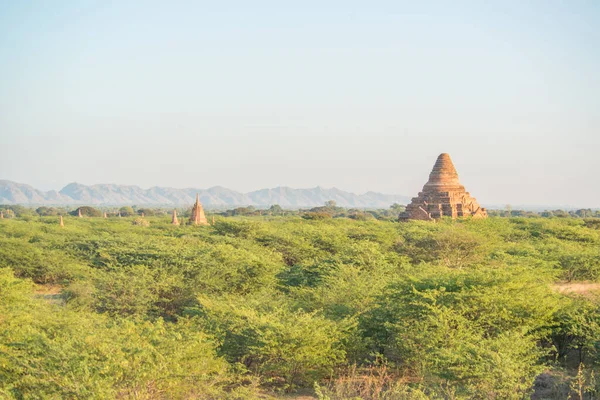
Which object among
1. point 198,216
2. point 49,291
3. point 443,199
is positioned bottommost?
point 49,291

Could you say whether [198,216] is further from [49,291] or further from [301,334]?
[301,334]

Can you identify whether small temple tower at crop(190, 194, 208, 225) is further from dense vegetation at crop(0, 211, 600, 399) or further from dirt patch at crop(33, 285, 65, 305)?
dense vegetation at crop(0, 211, 600, 399)

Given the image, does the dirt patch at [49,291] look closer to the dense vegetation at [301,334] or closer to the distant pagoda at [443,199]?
the dense vegetation at [301,334]

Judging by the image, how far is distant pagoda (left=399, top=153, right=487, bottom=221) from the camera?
43500 millimetres

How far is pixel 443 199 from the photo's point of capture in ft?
145

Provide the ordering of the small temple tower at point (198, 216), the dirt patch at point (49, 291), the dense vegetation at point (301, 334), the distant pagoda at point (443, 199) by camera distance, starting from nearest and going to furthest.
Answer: the dense vegetation at point (301, 334), the dirt patch at point (49, 291), the distant pagoda at point (443, 199), the small temple tower at point (198, 216)

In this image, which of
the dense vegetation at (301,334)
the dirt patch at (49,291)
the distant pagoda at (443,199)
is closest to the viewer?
the dense vegetation at (301,334)

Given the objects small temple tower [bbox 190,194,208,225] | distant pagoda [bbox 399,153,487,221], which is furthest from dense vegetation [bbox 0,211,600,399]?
small temple tower [bbox 190,194,208,225]

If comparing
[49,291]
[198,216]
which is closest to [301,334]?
[49,291]

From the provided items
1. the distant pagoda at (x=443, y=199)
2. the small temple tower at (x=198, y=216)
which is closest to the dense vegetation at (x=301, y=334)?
the distant pagoda at (x=443, y=199)

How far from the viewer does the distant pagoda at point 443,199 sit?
43500 millimetres

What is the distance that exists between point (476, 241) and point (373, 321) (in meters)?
14.8

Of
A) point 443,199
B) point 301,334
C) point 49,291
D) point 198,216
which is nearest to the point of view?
point 301,334

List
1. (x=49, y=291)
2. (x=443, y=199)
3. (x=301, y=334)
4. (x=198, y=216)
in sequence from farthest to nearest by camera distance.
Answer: (x=198, y=216)
(x=443, y=199)
(x=49, y=291)
(x=301, y=334)
